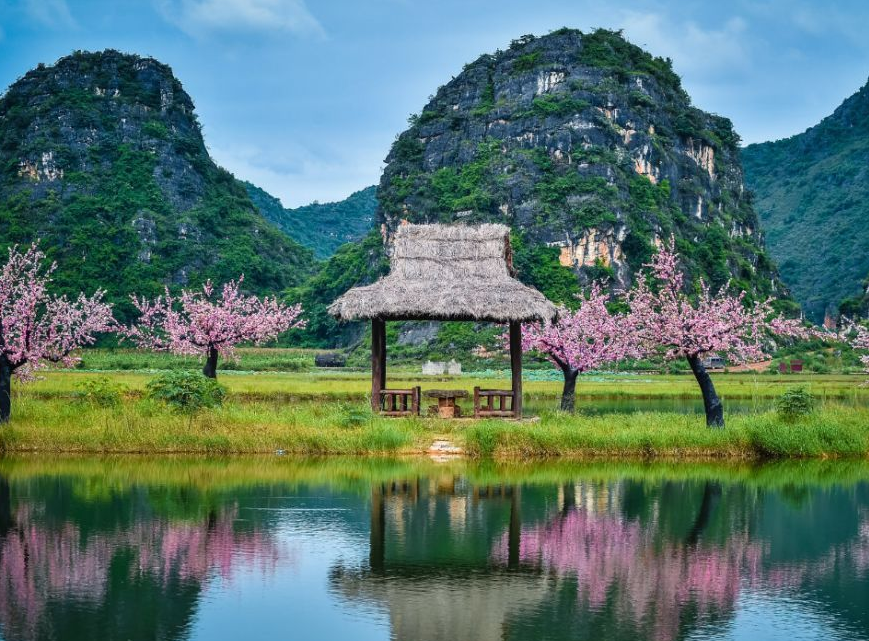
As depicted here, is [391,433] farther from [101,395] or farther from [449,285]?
[101,395]

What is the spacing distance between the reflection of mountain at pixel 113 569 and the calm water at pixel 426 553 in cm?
3

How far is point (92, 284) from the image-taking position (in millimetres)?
102250

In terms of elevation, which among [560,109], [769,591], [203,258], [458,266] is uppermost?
[560,109]

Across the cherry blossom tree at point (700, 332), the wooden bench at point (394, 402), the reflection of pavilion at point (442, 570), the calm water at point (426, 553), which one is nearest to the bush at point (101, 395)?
the calm water at point (426, 553)

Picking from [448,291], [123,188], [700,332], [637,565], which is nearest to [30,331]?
[448,291]

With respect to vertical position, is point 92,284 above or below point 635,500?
above

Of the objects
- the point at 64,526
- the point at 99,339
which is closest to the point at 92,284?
the point at 99,339

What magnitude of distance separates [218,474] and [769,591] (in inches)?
415

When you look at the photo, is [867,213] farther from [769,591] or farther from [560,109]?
[769,591]

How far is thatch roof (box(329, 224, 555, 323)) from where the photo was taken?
24.4 meters

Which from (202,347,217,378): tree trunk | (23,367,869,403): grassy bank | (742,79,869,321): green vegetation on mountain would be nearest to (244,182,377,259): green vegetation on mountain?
(742,79,869,321): green vegetation on mountain

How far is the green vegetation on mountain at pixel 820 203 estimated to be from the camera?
127625mm

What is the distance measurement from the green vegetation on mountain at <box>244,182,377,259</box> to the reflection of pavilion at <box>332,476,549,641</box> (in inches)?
6604

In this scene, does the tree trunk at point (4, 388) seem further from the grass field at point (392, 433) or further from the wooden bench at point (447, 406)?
the wooden bench at point (447, 406)
